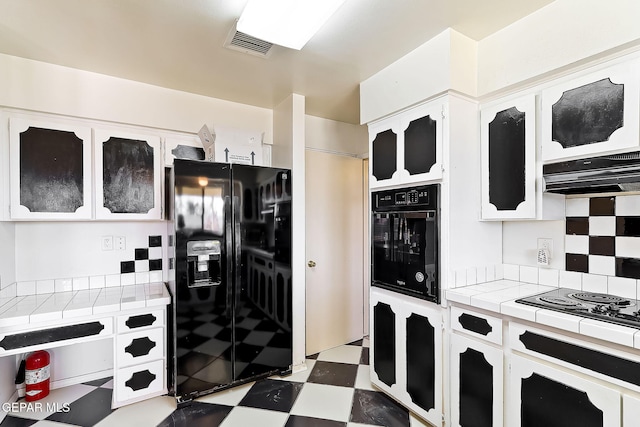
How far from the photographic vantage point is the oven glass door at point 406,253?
1.97 m

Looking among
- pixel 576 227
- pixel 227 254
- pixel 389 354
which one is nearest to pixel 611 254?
pixel 576 227

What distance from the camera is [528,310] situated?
151 cm

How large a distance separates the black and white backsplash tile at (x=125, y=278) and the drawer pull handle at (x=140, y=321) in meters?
0.58

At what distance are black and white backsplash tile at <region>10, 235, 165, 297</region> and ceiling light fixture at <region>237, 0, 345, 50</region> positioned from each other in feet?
6.56

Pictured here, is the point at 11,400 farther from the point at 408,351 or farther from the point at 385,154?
the point at 385,154

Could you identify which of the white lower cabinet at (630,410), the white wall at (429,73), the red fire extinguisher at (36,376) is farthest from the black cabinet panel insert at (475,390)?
the red fire extinguisher at (36,376)

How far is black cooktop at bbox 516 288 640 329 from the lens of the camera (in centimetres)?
134

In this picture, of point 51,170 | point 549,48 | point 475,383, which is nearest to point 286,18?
point 549,48

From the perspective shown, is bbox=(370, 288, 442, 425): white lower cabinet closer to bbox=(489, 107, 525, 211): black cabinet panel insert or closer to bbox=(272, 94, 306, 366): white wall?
bbox=(272, 94, 306, 366): white wall

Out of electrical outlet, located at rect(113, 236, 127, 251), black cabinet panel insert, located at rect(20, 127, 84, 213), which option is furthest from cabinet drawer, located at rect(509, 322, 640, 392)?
black cabinet panel insert, located at rect(20, 127, 84, 213)

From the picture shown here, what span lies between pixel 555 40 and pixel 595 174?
75 centimetres

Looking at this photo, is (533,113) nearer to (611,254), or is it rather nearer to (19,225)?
(611,254)

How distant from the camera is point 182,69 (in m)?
2.37

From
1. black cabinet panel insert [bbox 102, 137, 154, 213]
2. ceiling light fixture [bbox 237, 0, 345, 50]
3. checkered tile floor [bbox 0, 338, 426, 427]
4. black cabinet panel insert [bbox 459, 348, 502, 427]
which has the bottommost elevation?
checkered tile floor [bbox 0, 338, 426, 427]
